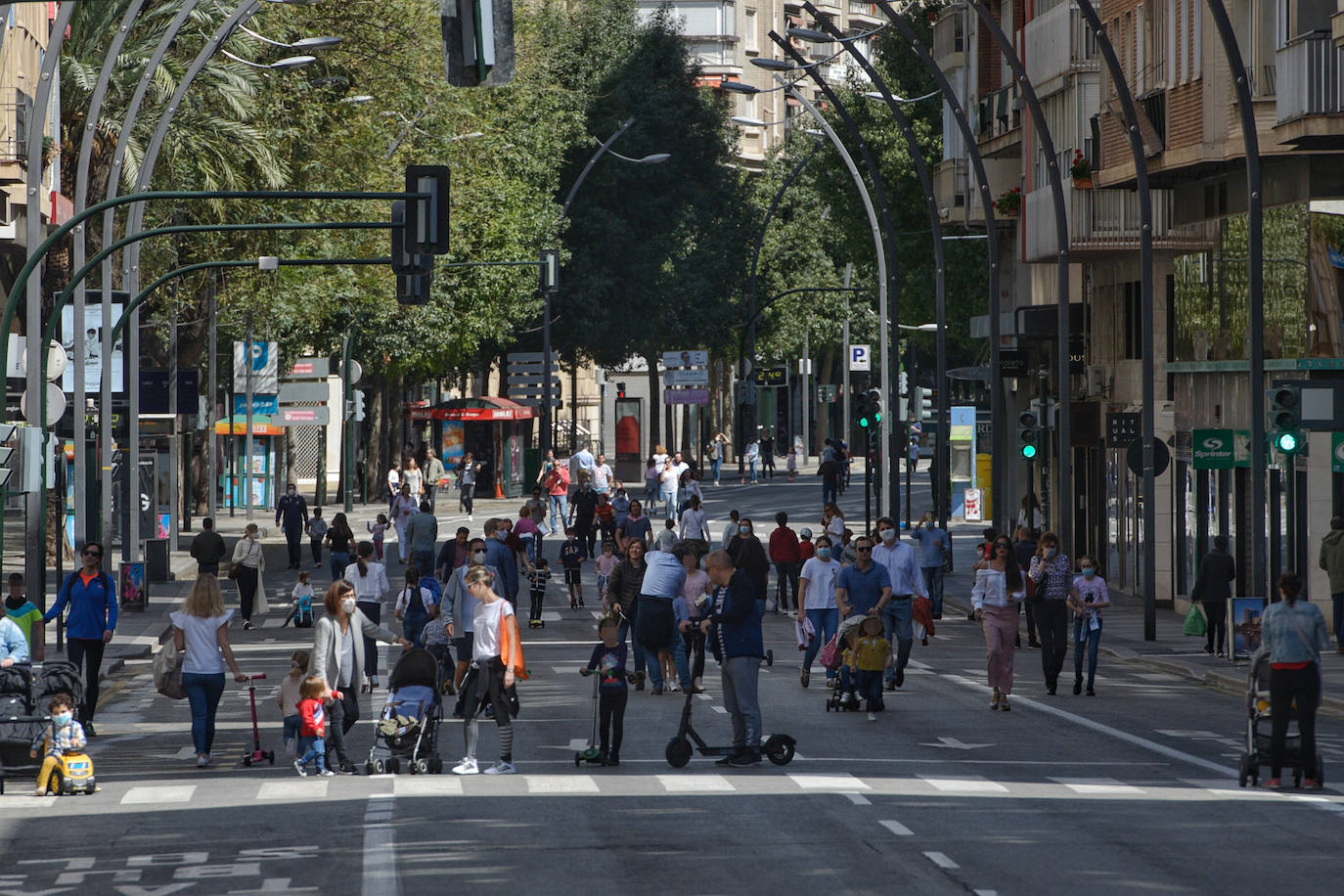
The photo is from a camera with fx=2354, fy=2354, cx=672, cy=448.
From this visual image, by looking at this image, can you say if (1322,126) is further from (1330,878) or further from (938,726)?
(1330,878)

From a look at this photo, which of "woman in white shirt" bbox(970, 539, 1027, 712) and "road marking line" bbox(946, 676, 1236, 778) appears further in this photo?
"woman in white shirt" bbox(970, 539, 1027, 712)

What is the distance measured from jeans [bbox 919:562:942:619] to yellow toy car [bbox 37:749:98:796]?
19.2 metres

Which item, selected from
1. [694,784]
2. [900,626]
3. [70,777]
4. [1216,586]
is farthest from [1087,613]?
[70,777]

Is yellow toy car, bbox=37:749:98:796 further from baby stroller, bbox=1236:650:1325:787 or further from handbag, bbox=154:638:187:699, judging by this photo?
baby stroller, bbox=1236:650:1325:787

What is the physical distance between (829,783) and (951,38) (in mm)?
41100

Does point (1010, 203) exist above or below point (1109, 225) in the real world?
above

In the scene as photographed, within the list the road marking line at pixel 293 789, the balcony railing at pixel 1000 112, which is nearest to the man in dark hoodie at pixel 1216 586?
Answer: the road marking line at pixel 293 789

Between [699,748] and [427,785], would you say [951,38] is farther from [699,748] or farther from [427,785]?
[427,785]

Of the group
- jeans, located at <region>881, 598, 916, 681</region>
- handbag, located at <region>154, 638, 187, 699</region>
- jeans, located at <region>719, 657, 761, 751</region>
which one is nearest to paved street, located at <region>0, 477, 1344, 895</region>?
jeans, located at <region>719, 657, 761, 751</region>

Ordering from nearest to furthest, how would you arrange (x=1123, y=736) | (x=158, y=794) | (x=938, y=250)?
(x=158, y=794)
(x=1123, y=736)
(x=938, y=250)

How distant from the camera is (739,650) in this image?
17.6 metres

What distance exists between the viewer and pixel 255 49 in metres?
42.9

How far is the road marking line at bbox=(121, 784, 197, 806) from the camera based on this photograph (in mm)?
16094

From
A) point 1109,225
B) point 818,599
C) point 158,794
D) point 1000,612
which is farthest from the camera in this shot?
point 1109,225
